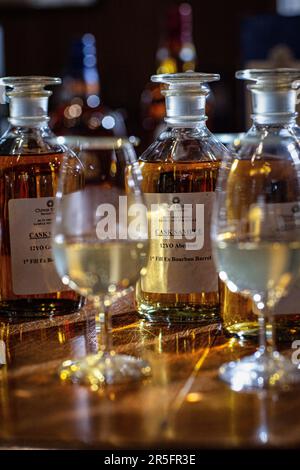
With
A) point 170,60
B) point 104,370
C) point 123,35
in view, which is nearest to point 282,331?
point 104,370

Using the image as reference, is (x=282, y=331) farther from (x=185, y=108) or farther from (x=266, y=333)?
(x=185, y=108)

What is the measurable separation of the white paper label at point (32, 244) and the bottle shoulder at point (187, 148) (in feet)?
0.43

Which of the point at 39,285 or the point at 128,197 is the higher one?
the point at 128,197

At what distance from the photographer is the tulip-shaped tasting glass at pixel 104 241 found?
0.92 m

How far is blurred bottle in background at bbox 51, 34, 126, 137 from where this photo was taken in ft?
7.68

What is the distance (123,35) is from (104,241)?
2491mm

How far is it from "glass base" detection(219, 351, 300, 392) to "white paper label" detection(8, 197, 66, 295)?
0.29 meters

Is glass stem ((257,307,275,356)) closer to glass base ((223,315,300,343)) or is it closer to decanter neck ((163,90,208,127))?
glass base ((223,315,300,343))

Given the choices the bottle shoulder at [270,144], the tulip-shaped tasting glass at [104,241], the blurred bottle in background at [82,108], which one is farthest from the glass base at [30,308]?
the blurred bottle in background at [82,108]

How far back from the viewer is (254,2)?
3238 mm

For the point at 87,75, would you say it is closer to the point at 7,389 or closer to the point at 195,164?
the point at 195,164

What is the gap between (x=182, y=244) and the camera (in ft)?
3.59

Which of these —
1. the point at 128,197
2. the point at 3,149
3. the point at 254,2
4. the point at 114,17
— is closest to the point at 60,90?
the point at 114,17

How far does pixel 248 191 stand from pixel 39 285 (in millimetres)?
319
